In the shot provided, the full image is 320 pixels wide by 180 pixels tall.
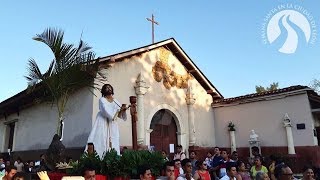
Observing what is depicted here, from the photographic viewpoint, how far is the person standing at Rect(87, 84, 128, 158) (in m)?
5.91

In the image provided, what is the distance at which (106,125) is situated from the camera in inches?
239

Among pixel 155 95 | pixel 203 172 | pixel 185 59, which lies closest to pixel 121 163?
pixel 203 172

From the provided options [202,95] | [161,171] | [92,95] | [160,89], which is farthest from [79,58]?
[202,95]

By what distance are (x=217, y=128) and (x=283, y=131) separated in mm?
3703

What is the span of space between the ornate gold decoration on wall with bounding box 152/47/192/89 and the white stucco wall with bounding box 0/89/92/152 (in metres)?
3.76

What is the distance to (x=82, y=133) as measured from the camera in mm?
11266

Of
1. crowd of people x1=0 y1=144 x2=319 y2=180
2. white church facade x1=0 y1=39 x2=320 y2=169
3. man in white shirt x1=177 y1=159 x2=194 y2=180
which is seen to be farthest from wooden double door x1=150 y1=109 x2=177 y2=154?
man in white shirt x1=177 y1=159 x2=194 y2=180

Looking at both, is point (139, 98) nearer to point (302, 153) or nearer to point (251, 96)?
point (251, 96)

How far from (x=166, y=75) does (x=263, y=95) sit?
15.4 feet

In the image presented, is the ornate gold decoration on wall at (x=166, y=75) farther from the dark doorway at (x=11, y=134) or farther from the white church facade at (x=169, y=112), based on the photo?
the dark doorway at (x=11, y=134)

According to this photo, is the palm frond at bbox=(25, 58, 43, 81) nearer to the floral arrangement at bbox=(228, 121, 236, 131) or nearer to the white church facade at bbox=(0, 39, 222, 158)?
the white church facade at bbox=(0, 39, 222, 158)

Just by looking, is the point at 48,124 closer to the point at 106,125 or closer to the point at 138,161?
the point at 106,125

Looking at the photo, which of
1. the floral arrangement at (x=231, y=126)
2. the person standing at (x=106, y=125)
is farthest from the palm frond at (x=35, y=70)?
the floral arrangement at (x=231, y=126)

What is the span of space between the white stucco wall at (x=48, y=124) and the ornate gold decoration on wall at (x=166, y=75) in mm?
3759
